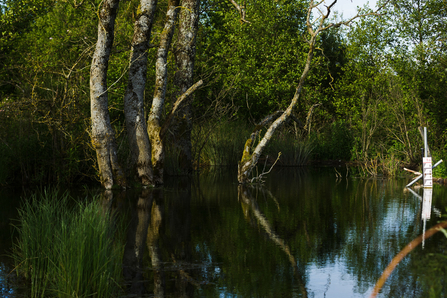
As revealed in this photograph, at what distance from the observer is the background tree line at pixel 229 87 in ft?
49.2

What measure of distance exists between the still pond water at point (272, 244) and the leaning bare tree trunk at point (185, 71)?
18.9ft

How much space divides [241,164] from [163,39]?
3.97 metres

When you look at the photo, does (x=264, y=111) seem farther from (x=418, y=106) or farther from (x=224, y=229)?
(x=224, y=229)

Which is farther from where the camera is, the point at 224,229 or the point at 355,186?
the point at 355,186

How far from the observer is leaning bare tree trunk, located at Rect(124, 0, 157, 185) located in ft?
47.3

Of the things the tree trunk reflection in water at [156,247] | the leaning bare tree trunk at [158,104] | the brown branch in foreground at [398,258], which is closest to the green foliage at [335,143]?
the leaning bare tree trunk at [158,104]

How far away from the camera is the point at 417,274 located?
5.91 meters

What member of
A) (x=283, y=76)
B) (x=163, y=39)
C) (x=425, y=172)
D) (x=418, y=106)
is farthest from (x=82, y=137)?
(x=283, y=76)

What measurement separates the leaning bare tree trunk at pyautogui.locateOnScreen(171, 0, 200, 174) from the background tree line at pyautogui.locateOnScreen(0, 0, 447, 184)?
235 mm

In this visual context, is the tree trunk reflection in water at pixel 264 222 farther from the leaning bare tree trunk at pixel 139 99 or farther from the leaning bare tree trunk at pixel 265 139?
the leaning bare tree trunk at pixel 139 99

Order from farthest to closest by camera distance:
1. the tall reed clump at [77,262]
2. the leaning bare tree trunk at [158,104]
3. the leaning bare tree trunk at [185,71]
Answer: the leaning bare tree trunk at [185,71] → the leaning bare tree trunk at [158,104] → the tall reed clump at [77,262]

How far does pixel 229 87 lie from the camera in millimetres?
20141

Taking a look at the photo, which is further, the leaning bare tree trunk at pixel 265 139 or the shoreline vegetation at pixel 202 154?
the leaning bare tree trunk at pixel 265 139

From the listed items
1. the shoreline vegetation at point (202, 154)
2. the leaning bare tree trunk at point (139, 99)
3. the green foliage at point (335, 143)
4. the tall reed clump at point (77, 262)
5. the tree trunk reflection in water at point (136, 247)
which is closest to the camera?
the tall reed clump at point (77, 262)
